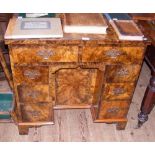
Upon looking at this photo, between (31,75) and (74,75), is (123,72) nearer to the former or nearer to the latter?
(74,75)

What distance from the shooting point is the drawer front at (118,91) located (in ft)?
5.56

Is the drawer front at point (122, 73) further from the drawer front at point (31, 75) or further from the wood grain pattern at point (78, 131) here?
the wood grain pattern at point (78, 131)

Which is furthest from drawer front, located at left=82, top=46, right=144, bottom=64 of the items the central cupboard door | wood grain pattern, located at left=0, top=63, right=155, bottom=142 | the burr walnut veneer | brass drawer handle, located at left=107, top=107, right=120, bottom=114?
wood grain pattern, located at left=0, top=63, right=155, bottom=142

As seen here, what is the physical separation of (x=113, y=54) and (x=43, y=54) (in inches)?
18.0

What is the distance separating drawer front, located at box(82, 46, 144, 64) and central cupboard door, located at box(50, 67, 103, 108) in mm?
326

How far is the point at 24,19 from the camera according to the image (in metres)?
1.56

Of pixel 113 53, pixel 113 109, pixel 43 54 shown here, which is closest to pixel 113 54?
pixel 113 53

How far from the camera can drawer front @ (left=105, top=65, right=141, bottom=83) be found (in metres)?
1.59

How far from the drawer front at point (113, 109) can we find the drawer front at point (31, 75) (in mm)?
532

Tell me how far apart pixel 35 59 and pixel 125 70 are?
627 millimetres

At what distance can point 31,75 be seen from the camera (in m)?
1.57

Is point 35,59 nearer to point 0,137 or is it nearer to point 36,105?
point 36,105

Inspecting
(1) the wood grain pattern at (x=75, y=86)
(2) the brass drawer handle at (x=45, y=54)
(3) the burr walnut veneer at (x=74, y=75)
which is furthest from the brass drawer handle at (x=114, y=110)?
(2) the brass drawer handle at (x=45, y=54)

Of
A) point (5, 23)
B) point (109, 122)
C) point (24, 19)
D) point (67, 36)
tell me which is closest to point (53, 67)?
point (67, 36)
